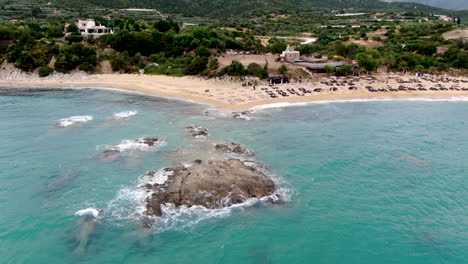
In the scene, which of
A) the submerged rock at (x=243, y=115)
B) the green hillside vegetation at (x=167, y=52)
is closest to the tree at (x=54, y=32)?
the green hillside vegetation at (x=167, y=52)

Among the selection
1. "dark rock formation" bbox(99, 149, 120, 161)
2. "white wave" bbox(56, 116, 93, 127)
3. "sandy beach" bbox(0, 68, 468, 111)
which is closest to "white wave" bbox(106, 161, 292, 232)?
"dark rock formation" bbox(99, 149, 120, 161)

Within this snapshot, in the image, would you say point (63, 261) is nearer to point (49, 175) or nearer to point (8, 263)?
point (8, 263)

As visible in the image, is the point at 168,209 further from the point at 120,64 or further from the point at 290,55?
the point at 290,55

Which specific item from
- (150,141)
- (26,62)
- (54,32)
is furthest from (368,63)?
(54,32)

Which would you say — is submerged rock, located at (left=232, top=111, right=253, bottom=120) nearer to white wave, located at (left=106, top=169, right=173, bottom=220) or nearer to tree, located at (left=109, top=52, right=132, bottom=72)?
white wave, located at (left=106, top=169, right=173, bottom=220)

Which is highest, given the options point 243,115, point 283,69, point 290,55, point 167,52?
point 290,55

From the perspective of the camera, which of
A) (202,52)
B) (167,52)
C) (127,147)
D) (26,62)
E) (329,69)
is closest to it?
(127,147)
